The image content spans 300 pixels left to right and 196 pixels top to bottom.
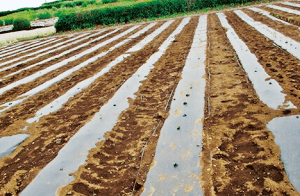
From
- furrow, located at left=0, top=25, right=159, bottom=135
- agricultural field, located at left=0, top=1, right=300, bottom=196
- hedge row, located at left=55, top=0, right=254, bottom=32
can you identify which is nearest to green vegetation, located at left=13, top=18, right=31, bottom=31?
hedge row, located at left=55, top=0, right=254, bottom=32

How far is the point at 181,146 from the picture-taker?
2.44 metres

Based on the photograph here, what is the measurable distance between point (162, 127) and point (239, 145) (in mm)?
873

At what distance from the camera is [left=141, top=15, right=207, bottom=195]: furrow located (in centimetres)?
197

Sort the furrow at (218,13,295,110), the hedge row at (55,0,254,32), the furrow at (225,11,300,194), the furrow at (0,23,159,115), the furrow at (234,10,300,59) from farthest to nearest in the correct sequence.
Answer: the hedge row at (55,0,254,32) < the furrow at (234,10,300,59) < the furrow at (0,23,159,115) < the furrow at (218,13,295,110) < the furrow at (225,11,300,194)

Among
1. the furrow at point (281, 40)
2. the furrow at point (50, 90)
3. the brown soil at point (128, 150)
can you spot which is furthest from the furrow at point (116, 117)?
the furrow at point (281, 40)

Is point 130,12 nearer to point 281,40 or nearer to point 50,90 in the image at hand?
point 281,40

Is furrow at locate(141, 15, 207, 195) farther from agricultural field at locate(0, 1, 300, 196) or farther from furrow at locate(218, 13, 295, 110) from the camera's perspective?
furrow at locate(218, 13, 295, 110)

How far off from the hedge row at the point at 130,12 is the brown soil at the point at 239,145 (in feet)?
42.4

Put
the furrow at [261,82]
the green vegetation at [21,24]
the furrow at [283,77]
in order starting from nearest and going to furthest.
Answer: the furrow at [283,77] < the furrow at [261,82] < the green vegetation at [21,24]

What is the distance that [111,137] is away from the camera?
2.81 meters

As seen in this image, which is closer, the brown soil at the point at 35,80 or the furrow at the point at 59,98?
the furrow at the point at 59,98

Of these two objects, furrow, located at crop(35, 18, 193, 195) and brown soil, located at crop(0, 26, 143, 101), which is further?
brown soil, located at crop(0, 26, 143, 101)

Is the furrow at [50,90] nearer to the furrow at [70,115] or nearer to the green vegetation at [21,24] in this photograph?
the furrow at [70,115]

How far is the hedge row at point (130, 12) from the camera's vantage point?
15.7m
